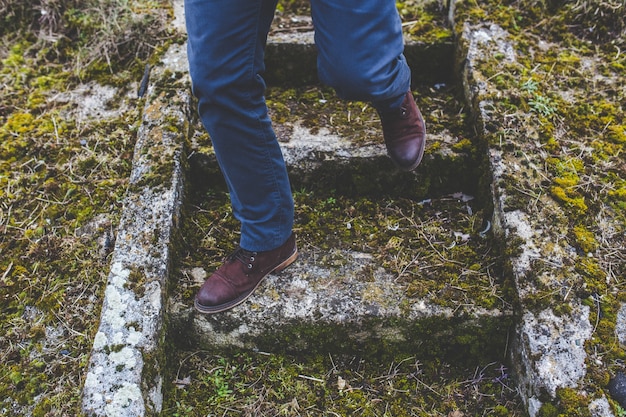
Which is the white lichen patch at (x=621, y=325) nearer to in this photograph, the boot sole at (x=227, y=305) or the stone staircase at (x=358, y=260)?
the stone staircase at (x=358, y=260)

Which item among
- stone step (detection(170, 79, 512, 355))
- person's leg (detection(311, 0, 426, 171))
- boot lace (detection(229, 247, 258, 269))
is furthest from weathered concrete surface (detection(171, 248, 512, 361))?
person's leg (detection(311, 0, 426, 171))

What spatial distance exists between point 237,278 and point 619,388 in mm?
1375

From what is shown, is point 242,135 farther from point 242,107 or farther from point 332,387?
point 332,387

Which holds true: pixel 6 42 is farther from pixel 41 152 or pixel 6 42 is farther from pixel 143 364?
pixel 143 364

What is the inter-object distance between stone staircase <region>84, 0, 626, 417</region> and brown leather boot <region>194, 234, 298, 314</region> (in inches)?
1.9

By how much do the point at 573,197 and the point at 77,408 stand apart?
6.64 ft

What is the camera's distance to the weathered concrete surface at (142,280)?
1.86 meters

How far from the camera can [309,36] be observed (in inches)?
112

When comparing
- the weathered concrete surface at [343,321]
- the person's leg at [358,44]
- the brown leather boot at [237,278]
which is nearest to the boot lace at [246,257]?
the brown leather boot at [237,278]

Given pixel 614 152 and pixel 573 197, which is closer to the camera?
pixel 573 197

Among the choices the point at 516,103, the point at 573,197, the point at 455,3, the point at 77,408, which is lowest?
the point at 77,408

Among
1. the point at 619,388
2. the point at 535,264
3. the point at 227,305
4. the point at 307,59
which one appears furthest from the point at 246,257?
the point at 619,388

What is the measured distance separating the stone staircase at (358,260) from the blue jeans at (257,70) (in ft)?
1.33

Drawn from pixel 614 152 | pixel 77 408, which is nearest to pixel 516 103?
pixel 614 152
